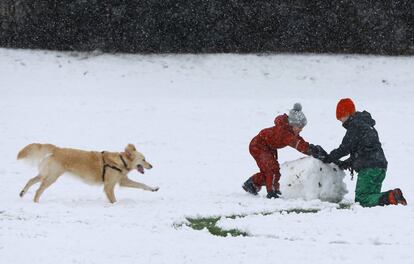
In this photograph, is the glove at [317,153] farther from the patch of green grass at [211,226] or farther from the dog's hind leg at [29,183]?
the dog's hind leg at [29,183]

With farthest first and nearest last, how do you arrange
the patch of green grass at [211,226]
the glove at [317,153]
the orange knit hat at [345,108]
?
the glove at [317,153] < the orange knit hat at [345,108] < the patch of green grass at [211,226]

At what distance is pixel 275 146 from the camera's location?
945cm

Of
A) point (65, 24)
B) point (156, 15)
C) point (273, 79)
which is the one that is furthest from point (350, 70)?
point (65, 24)

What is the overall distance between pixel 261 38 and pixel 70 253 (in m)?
19.7

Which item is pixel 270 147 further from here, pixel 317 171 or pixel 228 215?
pixel 228 215

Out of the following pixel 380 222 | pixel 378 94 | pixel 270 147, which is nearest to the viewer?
pixel 380 222

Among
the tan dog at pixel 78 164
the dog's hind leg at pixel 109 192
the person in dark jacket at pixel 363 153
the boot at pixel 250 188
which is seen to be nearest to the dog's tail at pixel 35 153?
the tan dog at pixel 78 164

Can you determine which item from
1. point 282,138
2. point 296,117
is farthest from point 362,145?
point 282,138

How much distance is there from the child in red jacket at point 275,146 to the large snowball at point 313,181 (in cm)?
14

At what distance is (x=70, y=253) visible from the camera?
18.8 ft

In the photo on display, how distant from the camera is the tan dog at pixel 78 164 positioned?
8.75 metres

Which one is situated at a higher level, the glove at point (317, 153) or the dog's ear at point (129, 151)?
the glove at point (317, 153)

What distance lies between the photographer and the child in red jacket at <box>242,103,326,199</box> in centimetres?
915

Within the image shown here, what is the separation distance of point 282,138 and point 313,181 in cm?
76
